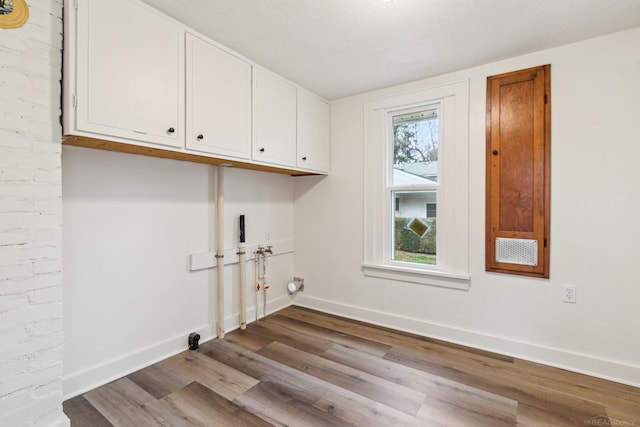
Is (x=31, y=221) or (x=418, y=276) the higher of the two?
(x=31, y=221)

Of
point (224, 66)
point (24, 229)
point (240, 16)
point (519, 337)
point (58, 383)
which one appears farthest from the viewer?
point (519, 337)

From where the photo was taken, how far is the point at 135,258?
2230 mm

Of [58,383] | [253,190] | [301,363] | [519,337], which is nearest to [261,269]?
[253,190]

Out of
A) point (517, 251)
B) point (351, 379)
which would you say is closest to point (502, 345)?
point (517, 251)

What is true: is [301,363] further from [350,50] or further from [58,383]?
[350,50]

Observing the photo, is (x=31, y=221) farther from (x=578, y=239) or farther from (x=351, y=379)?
(x=578, y=239)

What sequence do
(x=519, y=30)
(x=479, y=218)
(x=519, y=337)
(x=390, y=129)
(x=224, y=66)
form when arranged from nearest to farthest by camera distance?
1. (x=519, y=30)
2. (x=224, y=66)
3. (x=519, y=337)
4. (x=479, y=218)
5. (x=390, y=129)

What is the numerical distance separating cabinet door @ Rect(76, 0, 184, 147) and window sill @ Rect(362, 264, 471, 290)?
214 cm

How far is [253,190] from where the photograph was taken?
3160mm

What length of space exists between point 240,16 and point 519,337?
3.09 m

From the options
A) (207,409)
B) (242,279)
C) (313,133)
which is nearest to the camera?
(207,409)

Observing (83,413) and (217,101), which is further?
(217,101)

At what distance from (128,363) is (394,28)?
9.69ft

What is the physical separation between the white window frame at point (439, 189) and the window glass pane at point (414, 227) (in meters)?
0.06
